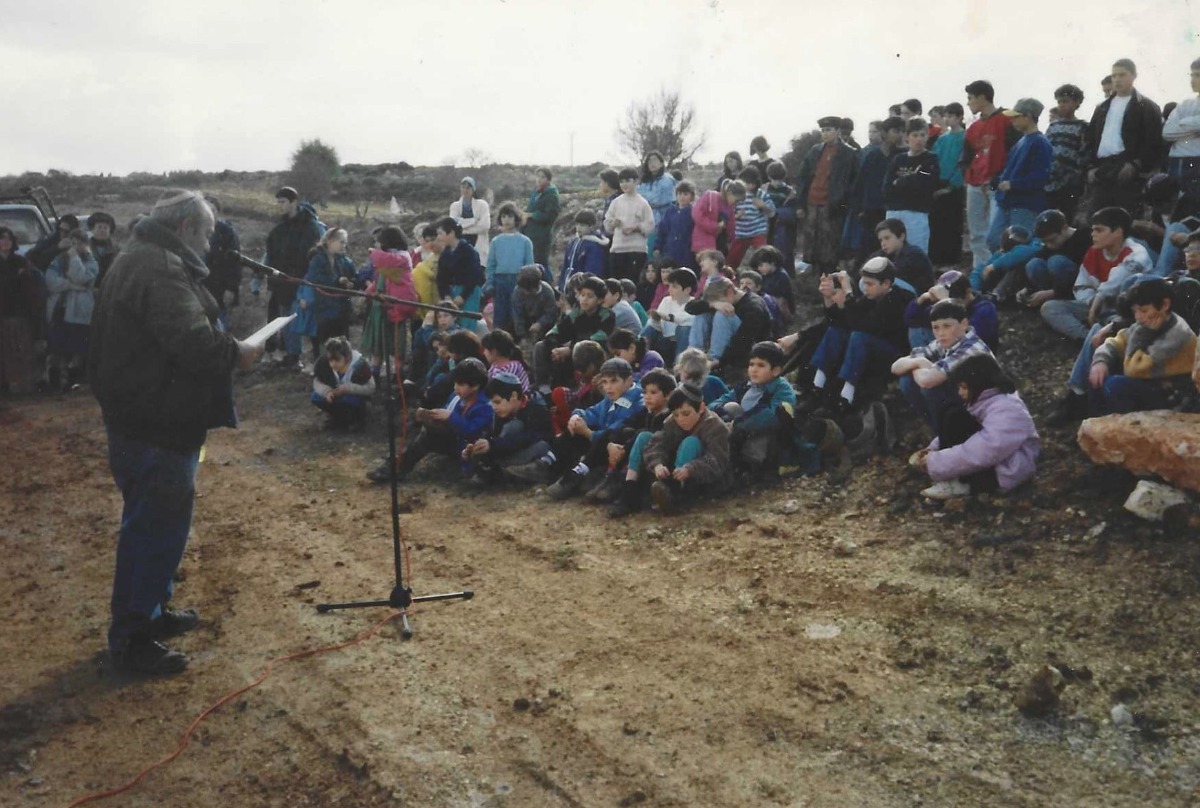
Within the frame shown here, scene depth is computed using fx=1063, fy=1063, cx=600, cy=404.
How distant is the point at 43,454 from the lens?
32.9 ft

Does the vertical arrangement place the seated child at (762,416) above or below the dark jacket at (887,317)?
below

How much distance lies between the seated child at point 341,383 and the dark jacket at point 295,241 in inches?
109

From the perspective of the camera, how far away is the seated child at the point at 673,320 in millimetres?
9867

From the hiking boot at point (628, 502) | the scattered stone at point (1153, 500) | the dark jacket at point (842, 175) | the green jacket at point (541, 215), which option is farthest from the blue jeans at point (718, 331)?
the green jacket at point (541, 215)

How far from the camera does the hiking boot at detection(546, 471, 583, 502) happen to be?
7.95 meters

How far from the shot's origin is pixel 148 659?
497 centimetres

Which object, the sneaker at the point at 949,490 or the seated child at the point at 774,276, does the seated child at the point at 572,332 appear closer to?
the seated child at the point at 774,276

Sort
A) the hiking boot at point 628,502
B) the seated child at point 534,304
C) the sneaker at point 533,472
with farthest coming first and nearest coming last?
the seated child at point 534,304 → the sneaker at point 533,472 → the hiking boot at point 628,502

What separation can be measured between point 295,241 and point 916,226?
291 inches

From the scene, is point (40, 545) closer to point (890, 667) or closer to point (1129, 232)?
point (890, 667)

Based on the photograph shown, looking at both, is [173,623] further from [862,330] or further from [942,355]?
[862,330]

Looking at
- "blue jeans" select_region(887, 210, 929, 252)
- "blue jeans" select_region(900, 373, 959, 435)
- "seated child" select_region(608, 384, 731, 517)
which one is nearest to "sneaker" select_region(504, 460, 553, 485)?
"seated child" select_region(608, 384, 731, 517)

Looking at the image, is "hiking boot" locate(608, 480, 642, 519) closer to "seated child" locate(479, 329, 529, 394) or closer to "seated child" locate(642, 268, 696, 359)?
"seated child" locate(479, 329, 529, 394)

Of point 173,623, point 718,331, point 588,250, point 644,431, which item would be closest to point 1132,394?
point 644,431
